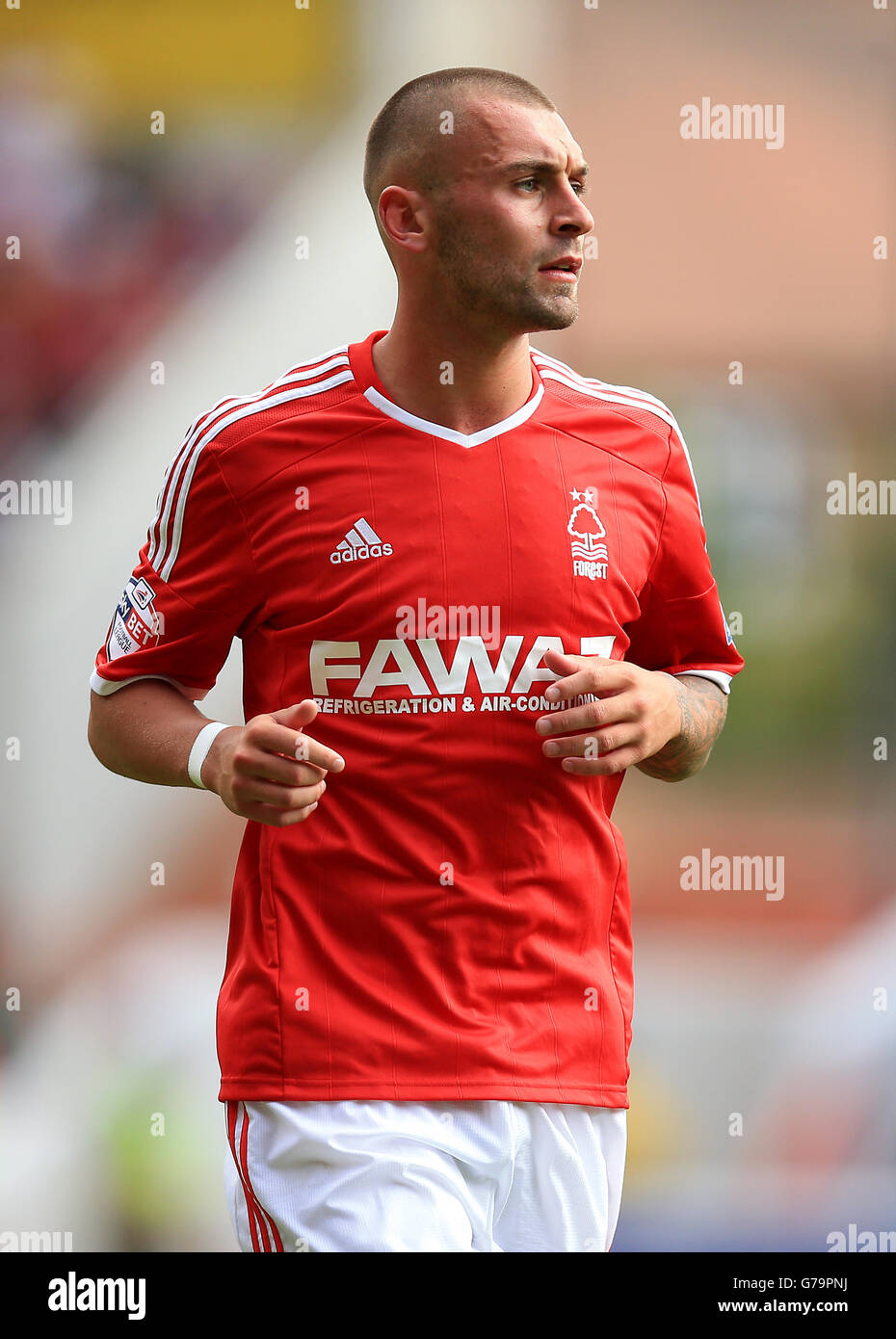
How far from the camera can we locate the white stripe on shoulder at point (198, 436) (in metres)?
2.02

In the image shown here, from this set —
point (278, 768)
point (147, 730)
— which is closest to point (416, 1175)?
point (278, 768)

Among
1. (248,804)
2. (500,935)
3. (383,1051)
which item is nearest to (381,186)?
Result: (248,804)

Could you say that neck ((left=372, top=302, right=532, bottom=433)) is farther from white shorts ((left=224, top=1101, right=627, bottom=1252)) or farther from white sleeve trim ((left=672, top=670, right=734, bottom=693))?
white shorts ((left=224, top=1101, right=627, bottom=1252))

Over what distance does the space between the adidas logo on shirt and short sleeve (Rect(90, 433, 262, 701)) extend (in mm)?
129

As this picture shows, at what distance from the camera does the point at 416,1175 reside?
181 cm

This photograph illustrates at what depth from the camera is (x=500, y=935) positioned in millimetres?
1912

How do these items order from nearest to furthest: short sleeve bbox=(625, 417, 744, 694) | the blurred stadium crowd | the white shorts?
1. the white shorts
2. short sleeve bbox=(625, 417, 744, 694)
3. the blurred stadium crowd

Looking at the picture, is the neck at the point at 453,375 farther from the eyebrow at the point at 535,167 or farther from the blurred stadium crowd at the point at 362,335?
the blurred stadium crowd at the point at 362,335

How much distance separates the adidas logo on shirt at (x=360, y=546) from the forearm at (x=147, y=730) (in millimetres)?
298

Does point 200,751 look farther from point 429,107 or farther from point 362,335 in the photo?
point 362,335

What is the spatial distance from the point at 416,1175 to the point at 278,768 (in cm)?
55

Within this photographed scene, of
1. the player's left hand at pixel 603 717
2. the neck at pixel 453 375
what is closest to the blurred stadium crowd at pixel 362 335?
the neck at pixel 453 375

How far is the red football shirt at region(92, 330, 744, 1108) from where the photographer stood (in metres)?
1.89

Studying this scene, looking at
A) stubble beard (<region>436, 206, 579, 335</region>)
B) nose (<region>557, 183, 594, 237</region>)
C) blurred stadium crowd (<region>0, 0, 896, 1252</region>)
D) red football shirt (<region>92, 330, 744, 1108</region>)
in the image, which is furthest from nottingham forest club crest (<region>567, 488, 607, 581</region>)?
blurred stadium crowd (<region>0, 0, 896, 1252</region>)
